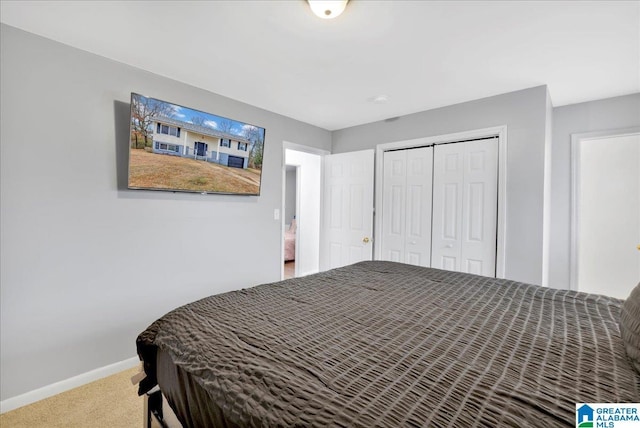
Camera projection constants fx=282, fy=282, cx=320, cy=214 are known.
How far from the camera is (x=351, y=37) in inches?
72.9

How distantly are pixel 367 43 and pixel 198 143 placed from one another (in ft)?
5.37

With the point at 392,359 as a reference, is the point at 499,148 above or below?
above

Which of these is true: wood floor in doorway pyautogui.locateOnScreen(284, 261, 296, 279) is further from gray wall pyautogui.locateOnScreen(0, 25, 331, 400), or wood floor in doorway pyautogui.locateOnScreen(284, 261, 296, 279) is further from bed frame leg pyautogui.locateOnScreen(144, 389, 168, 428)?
bed frame leg pyautogui.locateOnScreen(144, 389, 168, 428)

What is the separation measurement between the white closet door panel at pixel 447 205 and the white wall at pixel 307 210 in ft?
7.04

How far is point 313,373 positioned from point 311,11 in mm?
1803

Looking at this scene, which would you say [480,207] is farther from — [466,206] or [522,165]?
[522,165]

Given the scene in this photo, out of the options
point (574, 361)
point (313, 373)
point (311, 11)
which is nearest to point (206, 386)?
point (313, 373)

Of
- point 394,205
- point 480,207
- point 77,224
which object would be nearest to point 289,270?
point 394,205

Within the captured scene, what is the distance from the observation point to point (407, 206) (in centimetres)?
338

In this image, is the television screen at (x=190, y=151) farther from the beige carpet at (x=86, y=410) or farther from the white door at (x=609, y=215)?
the white door at (x=609, y=215)

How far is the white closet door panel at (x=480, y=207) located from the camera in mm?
2795

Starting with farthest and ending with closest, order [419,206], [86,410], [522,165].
Answer: [419,206]
[522,165]
[86,410]

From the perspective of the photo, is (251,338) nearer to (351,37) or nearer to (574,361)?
(574,361)

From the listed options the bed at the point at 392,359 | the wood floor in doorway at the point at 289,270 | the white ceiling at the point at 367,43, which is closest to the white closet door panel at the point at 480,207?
the white ceiling at the point at 367,43
